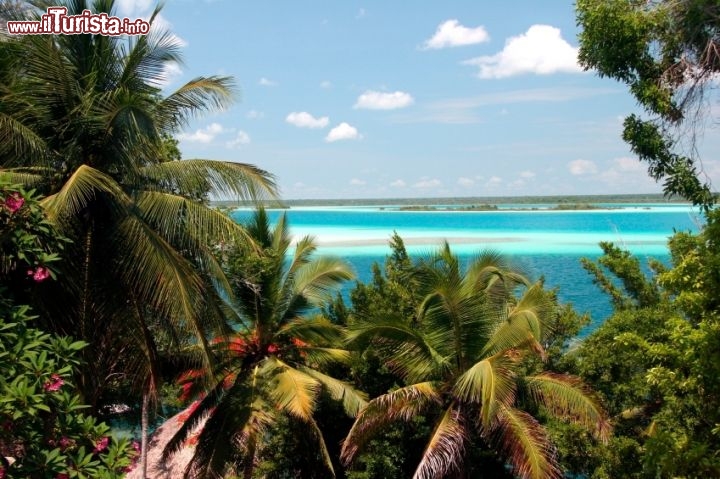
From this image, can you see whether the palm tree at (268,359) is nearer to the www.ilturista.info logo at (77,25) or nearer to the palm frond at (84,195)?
the palm frond at (84,195)

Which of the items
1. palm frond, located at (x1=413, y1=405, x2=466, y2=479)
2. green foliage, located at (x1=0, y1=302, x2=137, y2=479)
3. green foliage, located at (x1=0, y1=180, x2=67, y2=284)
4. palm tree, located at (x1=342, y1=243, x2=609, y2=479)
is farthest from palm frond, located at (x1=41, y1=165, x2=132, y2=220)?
palm frond, located at (x1=413, y1=405, x2=466, y2=479)

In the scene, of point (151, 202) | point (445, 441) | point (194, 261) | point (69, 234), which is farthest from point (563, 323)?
point (69, 234)

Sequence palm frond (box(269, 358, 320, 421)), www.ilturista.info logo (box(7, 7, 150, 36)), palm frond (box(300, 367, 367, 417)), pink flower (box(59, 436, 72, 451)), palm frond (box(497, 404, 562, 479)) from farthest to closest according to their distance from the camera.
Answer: palm frond (box(300, 367, 367, 417)) < palm frond (box(269, 358, 320, 421)) < palm frond (box(497, 404, 562, 479)) < www.ilturista.info logo (box(7, 7, 150, 36)) < pink flower (box(59, 436, 72, 451))

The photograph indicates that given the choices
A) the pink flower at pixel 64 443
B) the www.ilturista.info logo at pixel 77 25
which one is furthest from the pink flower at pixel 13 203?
the www.ilturista.info logo at pixel 77 25

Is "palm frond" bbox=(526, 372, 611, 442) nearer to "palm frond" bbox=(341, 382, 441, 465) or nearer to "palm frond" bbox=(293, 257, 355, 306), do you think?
"palm frond" bbox=(341, 382, 441, 465)

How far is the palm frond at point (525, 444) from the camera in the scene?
358 inches

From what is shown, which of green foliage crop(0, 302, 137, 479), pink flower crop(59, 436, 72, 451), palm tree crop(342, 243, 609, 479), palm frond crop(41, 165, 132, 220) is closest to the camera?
green foliage crop(0, 302, 137, 479)

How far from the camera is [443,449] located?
9234 millimetres

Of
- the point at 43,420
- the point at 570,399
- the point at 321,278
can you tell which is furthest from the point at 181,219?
the point at 570,399

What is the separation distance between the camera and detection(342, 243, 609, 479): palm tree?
9.46m

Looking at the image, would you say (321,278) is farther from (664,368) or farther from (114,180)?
(664,368)

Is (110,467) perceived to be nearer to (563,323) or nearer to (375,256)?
(563,323)

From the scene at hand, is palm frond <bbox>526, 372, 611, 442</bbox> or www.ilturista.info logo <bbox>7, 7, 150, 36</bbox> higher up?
www.ilturista.info logo <bbox>7, 7, 150, 36</bbox>

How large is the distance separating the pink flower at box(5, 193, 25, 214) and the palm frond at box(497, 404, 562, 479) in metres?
6.83
